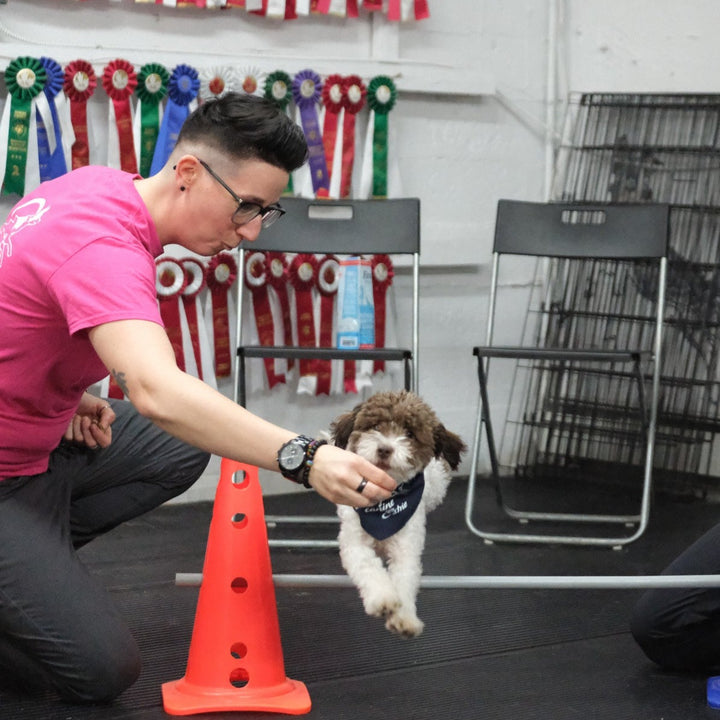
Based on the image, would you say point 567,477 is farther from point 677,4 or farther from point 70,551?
point 70,551

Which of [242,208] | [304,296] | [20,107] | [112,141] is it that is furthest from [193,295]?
[242,208]

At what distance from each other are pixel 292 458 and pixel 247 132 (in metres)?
0.57

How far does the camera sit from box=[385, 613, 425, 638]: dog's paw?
1952 mm

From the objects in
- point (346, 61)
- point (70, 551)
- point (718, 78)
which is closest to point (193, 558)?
point (70, 551)

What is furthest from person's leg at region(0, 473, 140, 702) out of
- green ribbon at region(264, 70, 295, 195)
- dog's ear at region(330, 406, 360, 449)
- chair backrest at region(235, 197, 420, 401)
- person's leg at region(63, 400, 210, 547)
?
green ribbon at region(264, 70, 295, 195)

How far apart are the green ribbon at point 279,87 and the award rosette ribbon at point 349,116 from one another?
218 mm

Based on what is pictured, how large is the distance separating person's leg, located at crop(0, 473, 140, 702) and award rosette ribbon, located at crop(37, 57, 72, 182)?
155cm

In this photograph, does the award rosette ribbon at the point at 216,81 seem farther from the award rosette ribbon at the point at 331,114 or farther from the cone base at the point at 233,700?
the cone base at the point at 233,700

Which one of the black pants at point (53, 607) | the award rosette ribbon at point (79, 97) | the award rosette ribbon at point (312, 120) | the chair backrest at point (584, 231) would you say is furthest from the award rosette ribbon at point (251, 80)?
the black pants at point (53, 607)

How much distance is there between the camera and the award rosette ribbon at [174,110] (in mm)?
3404

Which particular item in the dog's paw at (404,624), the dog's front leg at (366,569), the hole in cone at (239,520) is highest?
the hole in cone at (239,520)

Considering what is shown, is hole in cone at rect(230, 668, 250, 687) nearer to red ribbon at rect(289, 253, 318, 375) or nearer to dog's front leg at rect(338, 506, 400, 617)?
dog's front leg at rect(338, 506, 400, 617)

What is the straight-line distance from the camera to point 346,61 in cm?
375

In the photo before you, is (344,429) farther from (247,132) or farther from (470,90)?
(470,90)
